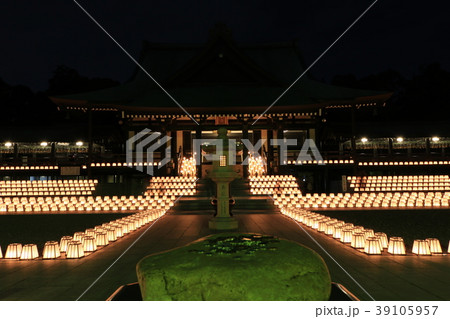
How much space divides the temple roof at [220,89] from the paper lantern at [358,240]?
12245mm

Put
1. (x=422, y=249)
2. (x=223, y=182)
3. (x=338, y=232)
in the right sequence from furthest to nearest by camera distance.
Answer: (x=223, y=182), (x=338, y=232), (x=422, y=249)

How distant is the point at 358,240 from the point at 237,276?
16.3 feet

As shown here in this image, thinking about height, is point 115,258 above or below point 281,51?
below

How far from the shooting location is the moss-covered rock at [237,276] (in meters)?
2.90

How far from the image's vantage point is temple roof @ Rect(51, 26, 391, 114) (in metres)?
19.1

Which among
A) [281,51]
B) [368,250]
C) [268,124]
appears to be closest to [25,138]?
[268,124]

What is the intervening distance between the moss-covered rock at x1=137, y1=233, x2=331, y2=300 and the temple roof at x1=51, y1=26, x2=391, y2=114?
52.6 feet

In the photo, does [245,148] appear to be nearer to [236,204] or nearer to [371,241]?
[236,204]

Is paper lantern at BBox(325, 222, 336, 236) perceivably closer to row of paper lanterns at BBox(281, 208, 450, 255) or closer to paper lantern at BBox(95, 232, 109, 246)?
row of paper lanterns at BBox(281, 208, 450, 255)

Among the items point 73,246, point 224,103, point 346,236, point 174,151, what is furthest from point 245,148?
point 73,246

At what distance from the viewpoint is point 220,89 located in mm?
21359

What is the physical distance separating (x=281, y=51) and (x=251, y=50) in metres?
2.14
